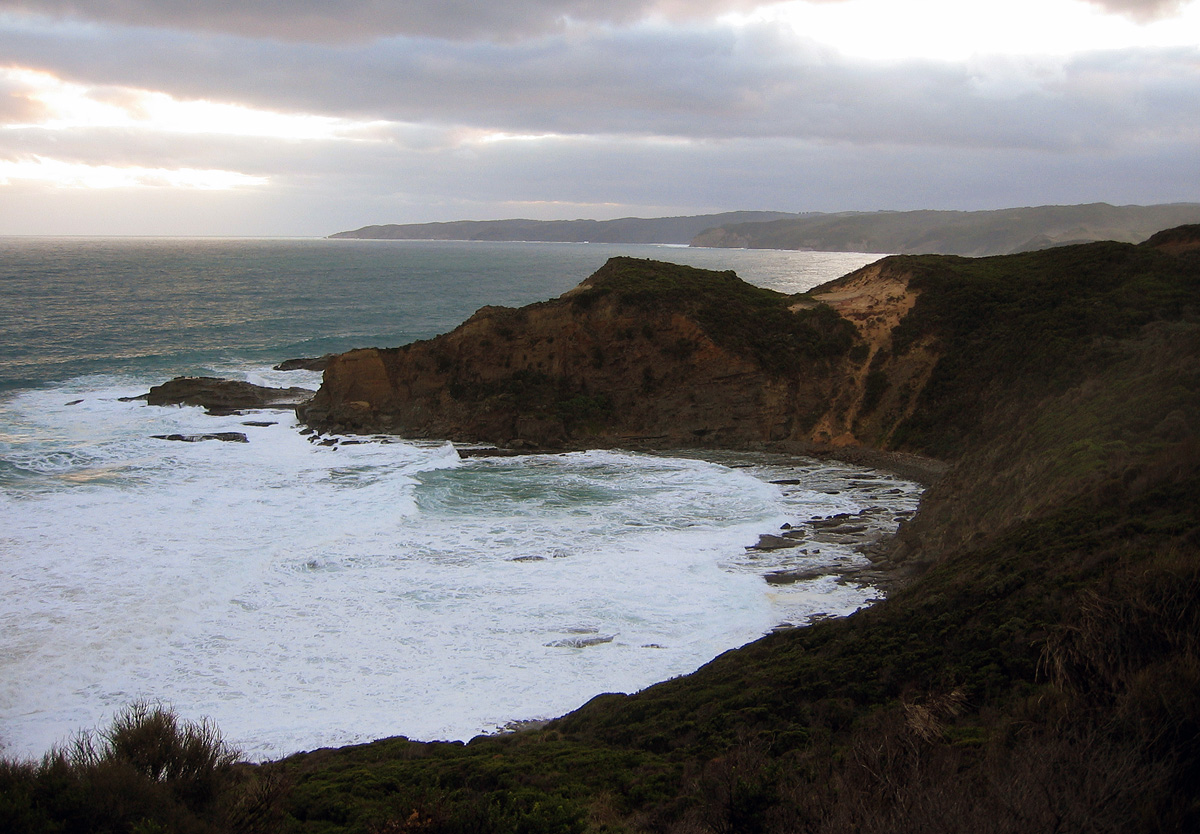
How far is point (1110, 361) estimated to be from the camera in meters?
26.1

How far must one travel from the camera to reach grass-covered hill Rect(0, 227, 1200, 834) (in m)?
6.19

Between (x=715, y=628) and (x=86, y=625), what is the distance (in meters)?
12.7

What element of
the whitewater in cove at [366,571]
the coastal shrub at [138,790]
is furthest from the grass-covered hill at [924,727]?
the whitewater in cove at [366,571]

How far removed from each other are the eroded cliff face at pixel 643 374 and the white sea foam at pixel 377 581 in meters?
2.73

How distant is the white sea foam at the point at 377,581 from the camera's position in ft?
46.1

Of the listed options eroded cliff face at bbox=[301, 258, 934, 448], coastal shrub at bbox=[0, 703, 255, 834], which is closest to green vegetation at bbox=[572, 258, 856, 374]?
eroded cliff face at bbox=[301, 258, 934, 448]

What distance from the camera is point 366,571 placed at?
→ 19234mm

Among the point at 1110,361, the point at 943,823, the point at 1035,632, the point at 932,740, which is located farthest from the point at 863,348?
the point at 943,823

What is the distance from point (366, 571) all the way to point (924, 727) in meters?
14.1

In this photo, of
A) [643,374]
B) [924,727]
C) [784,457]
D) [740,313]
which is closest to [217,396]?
[643,374]

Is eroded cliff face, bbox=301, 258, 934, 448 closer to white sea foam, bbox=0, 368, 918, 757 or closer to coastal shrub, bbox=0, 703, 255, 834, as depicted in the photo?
white sea foam, bbox=0, 368, 918, 757

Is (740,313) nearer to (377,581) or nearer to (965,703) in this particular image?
(377,581)

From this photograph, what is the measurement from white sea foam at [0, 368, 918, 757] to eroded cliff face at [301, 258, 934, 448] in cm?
273

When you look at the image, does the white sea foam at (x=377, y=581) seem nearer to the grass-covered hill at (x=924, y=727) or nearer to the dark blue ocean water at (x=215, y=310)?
the grass-covered hill at (x=924, y=727)
